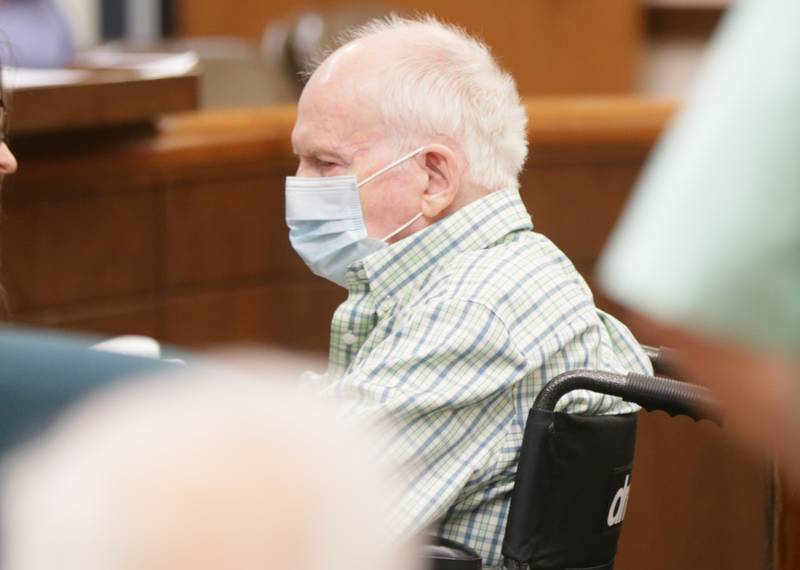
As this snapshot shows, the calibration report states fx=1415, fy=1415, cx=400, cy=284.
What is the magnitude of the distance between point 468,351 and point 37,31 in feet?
11.0

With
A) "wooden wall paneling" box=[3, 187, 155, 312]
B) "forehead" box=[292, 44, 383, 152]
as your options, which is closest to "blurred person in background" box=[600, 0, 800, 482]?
"forehead" box=[292, 44, 383, 152]

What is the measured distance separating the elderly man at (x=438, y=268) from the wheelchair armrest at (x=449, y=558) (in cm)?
4

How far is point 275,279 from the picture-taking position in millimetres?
3787

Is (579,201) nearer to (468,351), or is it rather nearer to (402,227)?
(402,227)

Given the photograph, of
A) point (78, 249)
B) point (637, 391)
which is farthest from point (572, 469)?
point (78, 249)

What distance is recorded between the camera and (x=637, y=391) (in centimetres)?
158

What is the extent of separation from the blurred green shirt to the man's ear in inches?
43.3

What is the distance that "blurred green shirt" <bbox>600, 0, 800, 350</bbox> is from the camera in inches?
28.3

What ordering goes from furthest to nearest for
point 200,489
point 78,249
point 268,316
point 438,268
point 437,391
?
1. point 268,316
2. point 78,249
3. point 438,268
4. point 437,391
5. point 200,489

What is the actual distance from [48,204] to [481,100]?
160cm

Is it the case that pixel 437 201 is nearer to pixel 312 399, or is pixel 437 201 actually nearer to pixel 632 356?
pixel 632 356

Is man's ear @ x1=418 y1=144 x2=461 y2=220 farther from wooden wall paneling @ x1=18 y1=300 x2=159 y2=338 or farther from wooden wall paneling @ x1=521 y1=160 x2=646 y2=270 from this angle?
wooden wall paneling @ x1=521 y1=160 x2=646 y2=270

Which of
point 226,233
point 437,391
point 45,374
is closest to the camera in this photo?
→ point 45,374

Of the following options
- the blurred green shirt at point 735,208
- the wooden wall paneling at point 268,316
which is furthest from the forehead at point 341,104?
the wooden wall paneling at point 268,316
